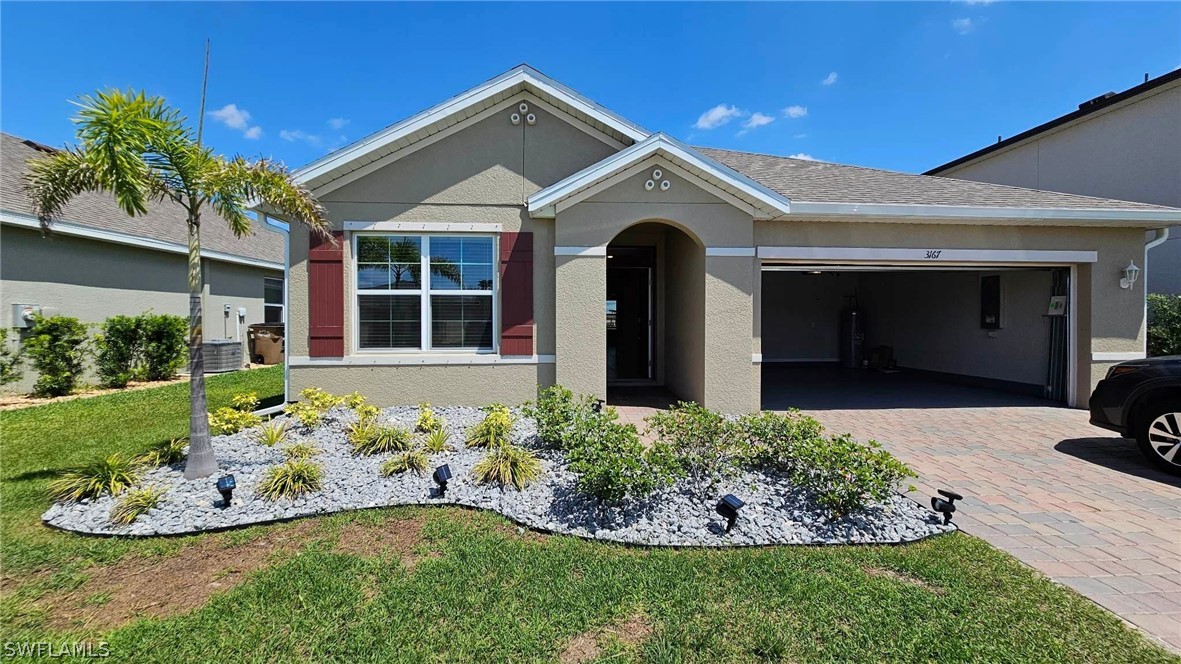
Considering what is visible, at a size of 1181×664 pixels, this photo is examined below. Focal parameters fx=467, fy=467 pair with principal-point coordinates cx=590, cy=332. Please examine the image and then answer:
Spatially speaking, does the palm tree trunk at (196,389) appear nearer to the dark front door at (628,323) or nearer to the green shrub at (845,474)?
the green shrub at (845,474)

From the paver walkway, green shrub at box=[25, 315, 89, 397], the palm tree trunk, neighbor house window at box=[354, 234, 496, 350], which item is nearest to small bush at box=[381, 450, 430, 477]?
the palm tree trunk

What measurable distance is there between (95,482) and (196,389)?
1.04m

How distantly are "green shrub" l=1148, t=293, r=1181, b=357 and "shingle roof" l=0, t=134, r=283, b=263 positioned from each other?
54.8ft

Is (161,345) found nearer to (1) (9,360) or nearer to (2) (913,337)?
(1) (9,360)

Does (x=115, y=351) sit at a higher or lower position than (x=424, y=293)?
lower

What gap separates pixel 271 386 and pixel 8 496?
627 cm

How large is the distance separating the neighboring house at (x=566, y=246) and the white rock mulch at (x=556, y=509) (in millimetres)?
2691

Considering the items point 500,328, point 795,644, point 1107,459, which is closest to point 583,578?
point 795,644

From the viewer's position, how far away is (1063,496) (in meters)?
4.50

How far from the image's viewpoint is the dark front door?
10586mm

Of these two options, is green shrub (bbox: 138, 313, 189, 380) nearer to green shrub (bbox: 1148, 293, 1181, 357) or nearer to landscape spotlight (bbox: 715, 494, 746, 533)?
landscape spotlight (bbox: 715, 494, 746, 533)

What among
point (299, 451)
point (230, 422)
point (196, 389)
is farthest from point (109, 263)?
point (299, 451)

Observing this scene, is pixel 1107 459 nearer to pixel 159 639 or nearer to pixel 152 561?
pixel 159 639

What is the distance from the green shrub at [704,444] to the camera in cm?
443
